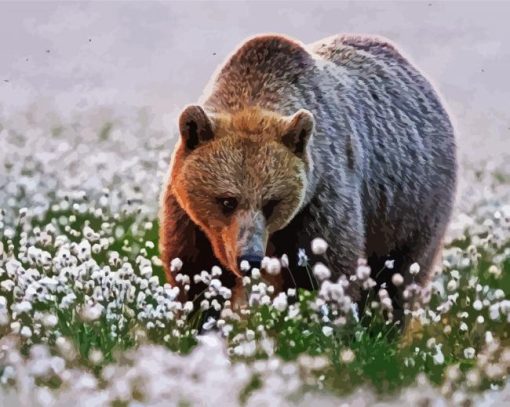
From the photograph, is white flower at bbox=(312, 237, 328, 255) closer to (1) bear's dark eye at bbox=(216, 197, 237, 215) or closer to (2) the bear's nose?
(2) the bear's nose

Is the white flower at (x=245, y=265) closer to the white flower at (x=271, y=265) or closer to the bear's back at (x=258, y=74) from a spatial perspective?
the white flower at (x=271, y=265)

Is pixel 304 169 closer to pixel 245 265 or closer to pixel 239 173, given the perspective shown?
pixel 239 173

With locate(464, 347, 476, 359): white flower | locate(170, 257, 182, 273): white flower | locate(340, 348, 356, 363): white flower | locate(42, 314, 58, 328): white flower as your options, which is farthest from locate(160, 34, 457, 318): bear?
locate(42, 314, 58, 328): white flower

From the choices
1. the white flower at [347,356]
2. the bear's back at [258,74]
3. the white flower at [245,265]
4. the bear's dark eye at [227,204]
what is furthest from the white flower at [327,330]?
the bear's back at [258,74]

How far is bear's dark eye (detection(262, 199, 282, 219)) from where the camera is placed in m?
Answer: 6.69

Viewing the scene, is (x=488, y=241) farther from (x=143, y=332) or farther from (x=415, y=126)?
(x=143, y=332)

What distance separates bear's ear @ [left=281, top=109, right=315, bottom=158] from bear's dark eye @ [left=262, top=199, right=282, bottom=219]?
33cm

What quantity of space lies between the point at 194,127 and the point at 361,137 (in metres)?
1.25

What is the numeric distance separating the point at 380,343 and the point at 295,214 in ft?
3.12

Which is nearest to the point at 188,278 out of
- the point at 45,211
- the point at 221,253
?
the point at 221,253

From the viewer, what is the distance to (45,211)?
812 centimetres

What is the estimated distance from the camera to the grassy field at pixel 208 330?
5.55 meters

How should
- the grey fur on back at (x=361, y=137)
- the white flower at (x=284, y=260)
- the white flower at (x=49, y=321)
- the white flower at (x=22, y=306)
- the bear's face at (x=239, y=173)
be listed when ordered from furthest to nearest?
1. the grey fur on back at (x=361, y=137)
2. the bear's face at (x=239, y=173)
3. the white flower at (x=284, y=260)
4. the white flower at (x=49, y=321)
5. the white flower at (x=22, y=306)

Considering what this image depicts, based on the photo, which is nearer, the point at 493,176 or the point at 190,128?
the point at 190,128
